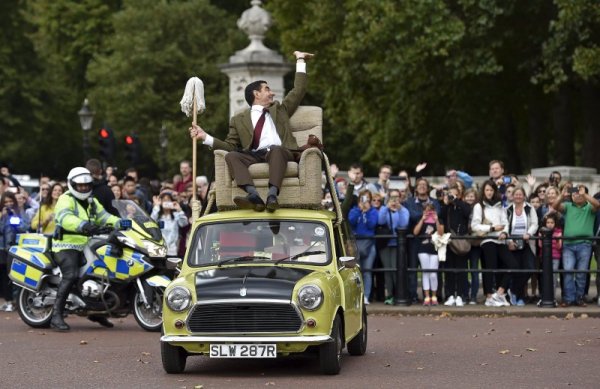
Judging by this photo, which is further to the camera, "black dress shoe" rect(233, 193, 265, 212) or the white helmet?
the white helmet

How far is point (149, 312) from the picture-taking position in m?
19.8

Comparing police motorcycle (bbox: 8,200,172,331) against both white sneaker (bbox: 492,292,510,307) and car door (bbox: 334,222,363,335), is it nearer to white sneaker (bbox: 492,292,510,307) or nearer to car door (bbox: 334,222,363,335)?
car door (bbox: 334,222,363,335)

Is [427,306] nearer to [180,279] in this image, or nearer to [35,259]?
[35,259]

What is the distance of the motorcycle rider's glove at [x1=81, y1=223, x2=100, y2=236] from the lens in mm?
19391

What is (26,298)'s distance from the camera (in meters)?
20.5

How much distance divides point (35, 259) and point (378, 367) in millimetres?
6645

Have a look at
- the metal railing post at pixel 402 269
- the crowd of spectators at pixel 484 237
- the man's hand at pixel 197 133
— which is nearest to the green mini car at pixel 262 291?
the man's hand at pixel 197 133

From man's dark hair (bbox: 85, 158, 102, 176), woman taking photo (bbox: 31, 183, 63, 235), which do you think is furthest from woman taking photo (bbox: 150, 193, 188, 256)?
man's dark hair (bbox: 85, 158, 102, 176)

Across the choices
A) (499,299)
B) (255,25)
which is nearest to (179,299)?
(499,299)

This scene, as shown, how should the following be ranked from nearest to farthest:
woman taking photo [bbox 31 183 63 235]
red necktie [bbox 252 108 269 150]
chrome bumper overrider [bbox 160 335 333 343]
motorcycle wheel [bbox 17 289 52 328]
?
chrome bumper overrider [bbox 160 335 333 343]
red necktie [bbox 252 108 269 150]
motorcycle wheel [bbox 17 289 52 328]
woman taking photo [bbox 31 183 63 235]

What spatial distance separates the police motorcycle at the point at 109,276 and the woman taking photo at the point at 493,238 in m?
5.47

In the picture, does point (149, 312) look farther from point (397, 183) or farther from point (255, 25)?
point (255, 25)

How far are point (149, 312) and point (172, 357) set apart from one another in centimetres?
524

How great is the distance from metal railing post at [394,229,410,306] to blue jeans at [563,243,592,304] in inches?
93.9
